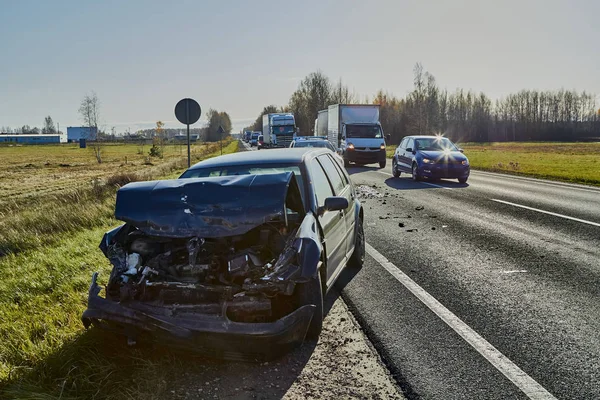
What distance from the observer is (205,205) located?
13.5 feet

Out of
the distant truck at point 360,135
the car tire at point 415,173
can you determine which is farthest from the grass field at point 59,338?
the distant truck at point 360,135

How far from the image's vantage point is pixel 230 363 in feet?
12.4

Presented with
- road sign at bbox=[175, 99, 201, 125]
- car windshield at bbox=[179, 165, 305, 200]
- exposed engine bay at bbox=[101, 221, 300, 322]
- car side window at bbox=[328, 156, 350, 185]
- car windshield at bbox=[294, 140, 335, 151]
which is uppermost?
road sign at bbox=[175, 99, 201, 125]

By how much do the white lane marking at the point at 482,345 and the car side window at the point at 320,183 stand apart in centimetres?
140

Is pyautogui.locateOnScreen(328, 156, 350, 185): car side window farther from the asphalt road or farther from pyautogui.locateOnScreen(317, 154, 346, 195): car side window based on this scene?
the asphalt road

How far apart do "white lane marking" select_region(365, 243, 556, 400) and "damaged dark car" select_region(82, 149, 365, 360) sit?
1.05 metres

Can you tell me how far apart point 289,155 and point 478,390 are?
3007 mm

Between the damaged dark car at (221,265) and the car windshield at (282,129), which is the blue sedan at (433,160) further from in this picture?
the car windshield at (282,129)

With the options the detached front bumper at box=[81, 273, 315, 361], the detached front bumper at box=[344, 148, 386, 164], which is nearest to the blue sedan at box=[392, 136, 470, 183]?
the detached front bumper at box=[344, 148, 386, 164]

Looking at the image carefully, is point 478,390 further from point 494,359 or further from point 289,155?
point 289,155

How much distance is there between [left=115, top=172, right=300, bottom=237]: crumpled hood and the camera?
398cm

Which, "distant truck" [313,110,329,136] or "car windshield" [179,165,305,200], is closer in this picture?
"car windshield" [179,165,305,200]

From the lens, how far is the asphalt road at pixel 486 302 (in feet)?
11.2

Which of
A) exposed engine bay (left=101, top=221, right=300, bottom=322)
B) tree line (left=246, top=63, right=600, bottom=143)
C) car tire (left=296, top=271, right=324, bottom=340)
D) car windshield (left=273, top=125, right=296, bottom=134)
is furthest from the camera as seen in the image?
tree line (left=246, top=63, right=600, bottom=143)
